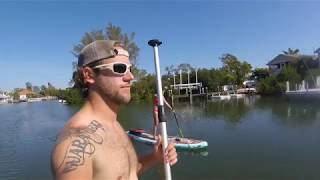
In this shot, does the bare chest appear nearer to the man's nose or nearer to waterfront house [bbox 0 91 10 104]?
the man's nose

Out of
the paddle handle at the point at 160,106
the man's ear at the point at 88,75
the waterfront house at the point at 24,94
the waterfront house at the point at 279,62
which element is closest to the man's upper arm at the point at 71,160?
the man's ear at the point at 88,75

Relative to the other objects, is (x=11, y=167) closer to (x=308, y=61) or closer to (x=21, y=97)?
(x=308, y=61)

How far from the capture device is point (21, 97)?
170 m

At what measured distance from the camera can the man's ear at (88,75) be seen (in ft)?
6.11

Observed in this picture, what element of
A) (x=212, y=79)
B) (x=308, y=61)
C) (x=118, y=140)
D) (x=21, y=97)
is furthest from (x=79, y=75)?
(x=21, y=97)

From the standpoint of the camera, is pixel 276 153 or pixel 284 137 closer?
pixel 276 153

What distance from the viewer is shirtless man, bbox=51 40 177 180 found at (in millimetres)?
1570

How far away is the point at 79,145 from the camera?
160 centimetres

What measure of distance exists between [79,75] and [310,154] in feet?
56.2

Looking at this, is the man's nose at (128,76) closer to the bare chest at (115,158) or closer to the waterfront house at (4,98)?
the bare chest at (115,158)

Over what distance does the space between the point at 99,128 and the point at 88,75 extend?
27cm

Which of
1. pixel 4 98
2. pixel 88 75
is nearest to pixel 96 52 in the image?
pixel 88 75

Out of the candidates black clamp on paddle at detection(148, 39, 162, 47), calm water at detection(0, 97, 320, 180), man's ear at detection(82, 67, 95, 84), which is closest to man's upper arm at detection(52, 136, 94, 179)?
man's ear at detection(82, 67, 95, 84)

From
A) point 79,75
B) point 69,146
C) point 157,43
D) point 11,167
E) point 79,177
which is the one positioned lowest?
point 11,167
